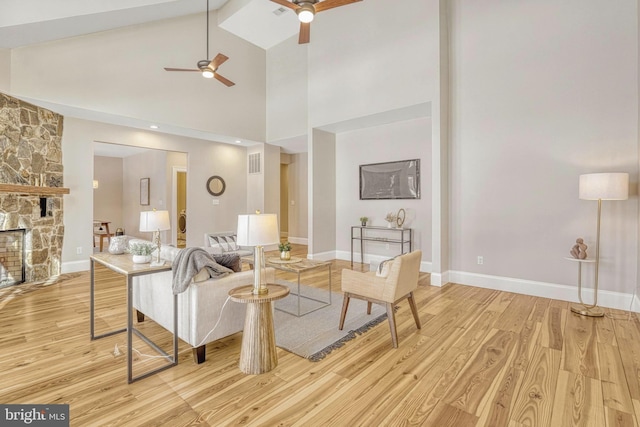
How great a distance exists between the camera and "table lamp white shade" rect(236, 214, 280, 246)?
205cm

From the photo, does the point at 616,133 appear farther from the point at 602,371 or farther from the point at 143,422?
the point at 143,422

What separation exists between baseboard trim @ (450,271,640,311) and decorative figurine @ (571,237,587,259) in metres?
0.58

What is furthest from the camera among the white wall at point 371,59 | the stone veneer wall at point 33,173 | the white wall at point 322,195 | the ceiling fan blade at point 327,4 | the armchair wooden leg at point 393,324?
the white wall at point 322,195

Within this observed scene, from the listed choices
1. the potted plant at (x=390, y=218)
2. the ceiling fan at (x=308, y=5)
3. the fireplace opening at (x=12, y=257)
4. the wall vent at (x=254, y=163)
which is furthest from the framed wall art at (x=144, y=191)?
the ceiling fan at (x=308, y=5)

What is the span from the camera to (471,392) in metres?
1.97

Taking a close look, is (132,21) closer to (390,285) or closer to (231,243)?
(231,243)

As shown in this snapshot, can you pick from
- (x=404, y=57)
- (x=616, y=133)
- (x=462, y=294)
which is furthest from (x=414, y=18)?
(x=462, y=294)

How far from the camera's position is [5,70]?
398 cm

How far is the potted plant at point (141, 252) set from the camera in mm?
2393

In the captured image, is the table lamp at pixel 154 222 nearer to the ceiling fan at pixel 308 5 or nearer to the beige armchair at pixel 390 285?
the beige armchair at pixel 390 285

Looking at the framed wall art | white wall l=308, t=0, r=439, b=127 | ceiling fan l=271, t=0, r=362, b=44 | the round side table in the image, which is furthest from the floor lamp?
the framed wall art

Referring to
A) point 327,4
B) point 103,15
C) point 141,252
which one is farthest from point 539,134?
point 103,15

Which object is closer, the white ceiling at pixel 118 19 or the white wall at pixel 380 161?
the white ceiling at pixel 118 19

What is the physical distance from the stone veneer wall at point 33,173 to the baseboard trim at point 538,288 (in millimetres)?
6255
